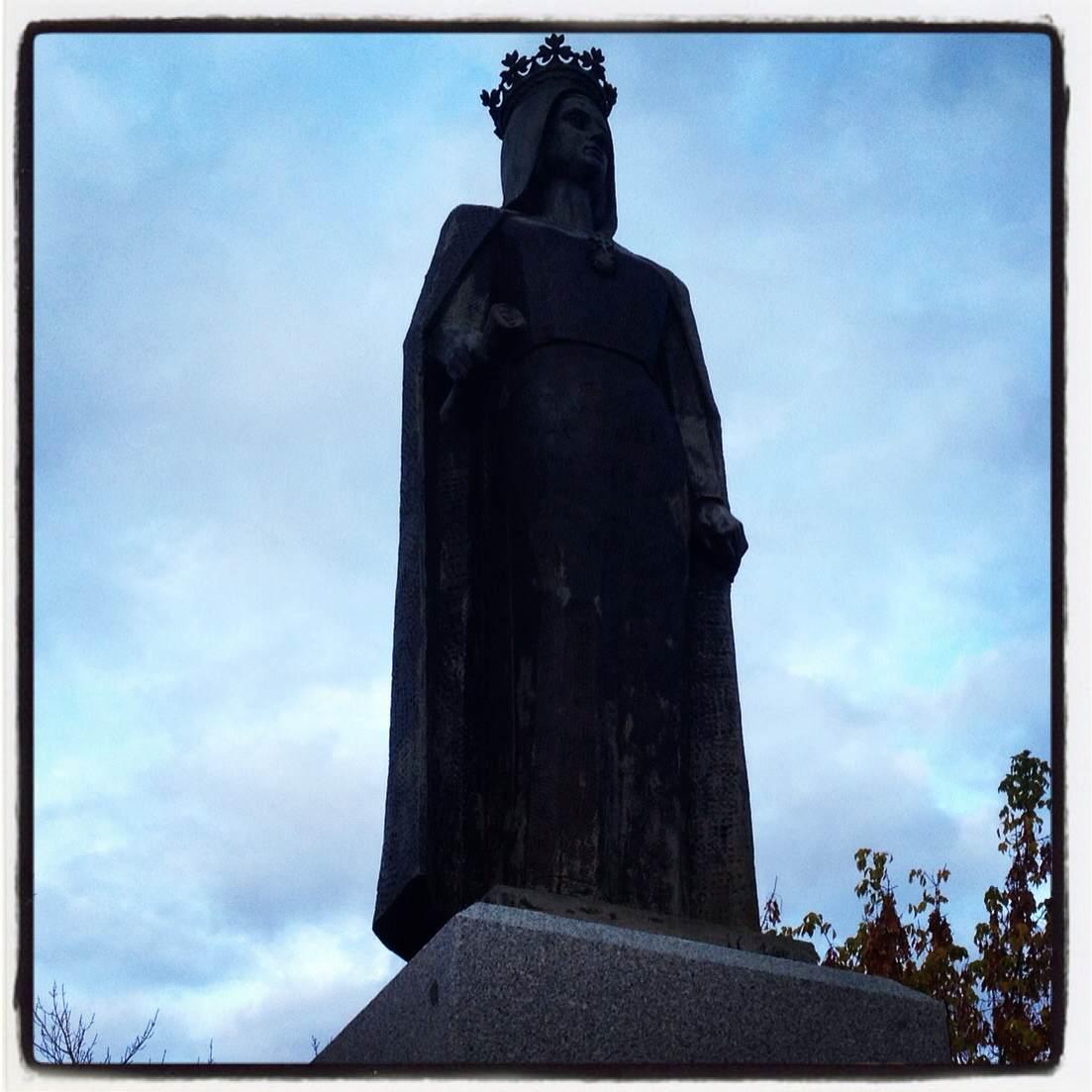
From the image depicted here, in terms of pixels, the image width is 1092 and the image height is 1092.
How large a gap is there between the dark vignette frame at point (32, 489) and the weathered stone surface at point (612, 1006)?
385 mm

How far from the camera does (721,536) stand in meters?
8.11

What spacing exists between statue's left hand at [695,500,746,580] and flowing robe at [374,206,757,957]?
54 mm

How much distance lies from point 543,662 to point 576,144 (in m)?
2.43

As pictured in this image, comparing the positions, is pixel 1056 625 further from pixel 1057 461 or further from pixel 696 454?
pixel 696 454

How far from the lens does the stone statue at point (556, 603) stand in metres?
7.29

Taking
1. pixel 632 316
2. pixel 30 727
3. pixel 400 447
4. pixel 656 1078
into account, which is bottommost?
pixel 656 1078

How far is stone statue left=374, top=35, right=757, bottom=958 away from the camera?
23.9ft

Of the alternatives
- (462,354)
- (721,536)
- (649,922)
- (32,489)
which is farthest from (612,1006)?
(462,354)

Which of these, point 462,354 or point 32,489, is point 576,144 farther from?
point 32,489

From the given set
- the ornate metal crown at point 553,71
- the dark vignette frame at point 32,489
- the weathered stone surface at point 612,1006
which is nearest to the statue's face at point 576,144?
the ornate metal crown at point 553,71

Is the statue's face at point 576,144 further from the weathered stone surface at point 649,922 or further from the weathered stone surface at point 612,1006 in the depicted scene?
the weathered stone surface at point 612,1006

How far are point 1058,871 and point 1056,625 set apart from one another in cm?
63

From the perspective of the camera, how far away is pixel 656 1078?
17.8ft

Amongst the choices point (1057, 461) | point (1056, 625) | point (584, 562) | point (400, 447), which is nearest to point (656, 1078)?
point (1056, 625)
